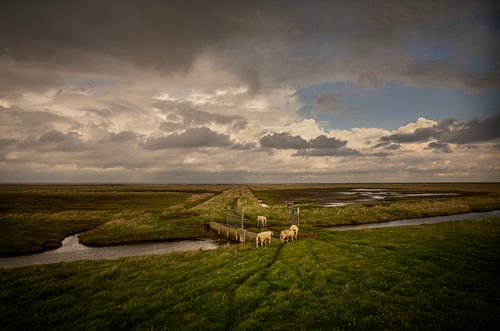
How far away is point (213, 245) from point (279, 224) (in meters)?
14.9

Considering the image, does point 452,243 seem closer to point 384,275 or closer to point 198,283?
point 384,275

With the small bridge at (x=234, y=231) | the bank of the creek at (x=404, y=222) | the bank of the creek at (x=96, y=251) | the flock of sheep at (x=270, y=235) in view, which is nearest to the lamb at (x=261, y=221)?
the small bridge at (x=234, y=231)

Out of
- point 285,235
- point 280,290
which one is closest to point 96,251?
point 285,235

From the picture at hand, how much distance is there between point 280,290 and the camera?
1617 centimetres

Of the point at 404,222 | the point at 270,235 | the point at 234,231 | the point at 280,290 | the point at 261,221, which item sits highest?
the point at 270,235

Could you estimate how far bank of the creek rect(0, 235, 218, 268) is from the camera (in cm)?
3326

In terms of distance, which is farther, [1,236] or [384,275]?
[1,236]

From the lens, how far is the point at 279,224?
49.6 metres

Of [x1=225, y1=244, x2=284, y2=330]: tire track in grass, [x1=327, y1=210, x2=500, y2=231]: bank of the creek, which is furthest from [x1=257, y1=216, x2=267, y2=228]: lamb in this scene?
[x1=225, y1=244, x2=284, y2=330]: tire track in grass

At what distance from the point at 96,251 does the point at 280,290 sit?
3351cm

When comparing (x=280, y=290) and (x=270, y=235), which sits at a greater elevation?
(x=270, y=235)

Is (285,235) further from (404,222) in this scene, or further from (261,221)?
(404,222)

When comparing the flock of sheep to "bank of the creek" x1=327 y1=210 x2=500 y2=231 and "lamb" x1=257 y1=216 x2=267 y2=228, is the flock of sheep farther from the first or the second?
"bank of the creek" x1=327 y1=210 x2=500 y2=231

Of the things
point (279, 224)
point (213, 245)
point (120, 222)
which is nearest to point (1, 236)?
point (120, 222)
